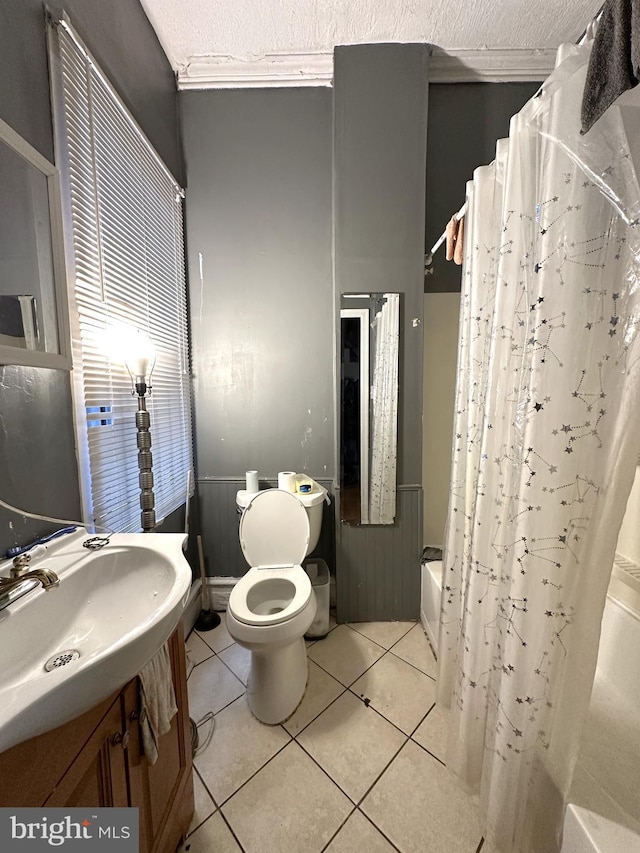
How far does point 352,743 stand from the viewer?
117 cm

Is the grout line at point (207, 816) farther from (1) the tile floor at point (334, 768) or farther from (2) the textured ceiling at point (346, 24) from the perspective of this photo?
(2) the textured ceiling at point (346, 24)

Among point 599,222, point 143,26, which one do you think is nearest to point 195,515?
point 599,222

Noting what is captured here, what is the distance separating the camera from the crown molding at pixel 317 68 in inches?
62.7

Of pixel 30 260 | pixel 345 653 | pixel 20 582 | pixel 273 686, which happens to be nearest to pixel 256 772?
pixel 273 686

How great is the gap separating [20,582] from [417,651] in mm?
1675

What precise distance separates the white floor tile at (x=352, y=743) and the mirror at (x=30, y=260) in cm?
159

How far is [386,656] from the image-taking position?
155 cm

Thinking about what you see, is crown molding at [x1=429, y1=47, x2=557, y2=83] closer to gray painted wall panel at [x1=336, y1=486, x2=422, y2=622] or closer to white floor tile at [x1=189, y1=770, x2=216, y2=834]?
gray painted wall panel at [x1=336, y1=486, x2=422, y2=622]

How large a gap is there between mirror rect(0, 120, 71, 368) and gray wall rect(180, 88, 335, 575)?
3.02 ft

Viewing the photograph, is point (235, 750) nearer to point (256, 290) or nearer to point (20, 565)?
point (20, 565)

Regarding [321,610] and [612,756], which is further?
[321,610]

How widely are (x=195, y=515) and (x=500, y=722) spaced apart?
5.32 ft

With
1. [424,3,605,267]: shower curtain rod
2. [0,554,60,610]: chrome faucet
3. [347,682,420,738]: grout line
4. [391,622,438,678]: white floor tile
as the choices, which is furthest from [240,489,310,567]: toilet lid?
[424,3,605,267]: shower curtain rod

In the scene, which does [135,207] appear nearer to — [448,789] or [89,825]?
[89,825]
